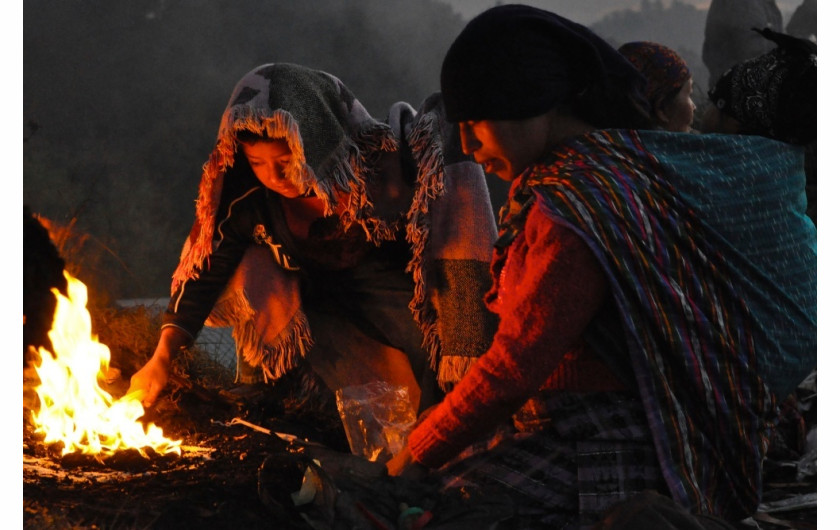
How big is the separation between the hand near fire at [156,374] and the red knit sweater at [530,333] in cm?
166

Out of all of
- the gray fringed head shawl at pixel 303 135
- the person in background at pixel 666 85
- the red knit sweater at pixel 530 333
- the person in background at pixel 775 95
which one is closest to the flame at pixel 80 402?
the gray fringed head shawl at pixel 303 135

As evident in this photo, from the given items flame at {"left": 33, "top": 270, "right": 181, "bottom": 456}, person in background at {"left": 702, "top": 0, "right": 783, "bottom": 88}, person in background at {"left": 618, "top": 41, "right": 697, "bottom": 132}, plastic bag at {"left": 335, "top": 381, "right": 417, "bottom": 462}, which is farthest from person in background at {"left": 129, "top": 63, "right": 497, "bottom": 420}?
person in background at {"left": 702, "top": 0, "right": 783, "bottom": 88}

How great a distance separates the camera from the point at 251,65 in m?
7.45

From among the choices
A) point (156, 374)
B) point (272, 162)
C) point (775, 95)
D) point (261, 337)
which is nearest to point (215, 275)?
point (261, 337)

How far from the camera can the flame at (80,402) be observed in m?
2.86

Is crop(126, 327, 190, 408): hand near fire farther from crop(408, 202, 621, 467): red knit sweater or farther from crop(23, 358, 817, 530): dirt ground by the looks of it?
crop(408, 202, 621, 467): red knit sweater

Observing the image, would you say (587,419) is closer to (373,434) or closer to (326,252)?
(373,434)

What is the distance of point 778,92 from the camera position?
2742mm

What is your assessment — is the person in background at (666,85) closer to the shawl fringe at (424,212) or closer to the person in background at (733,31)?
the shawl fringe at (424,212)

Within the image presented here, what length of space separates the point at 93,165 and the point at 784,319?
608 cm

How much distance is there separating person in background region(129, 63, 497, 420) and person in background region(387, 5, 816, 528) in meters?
1.06

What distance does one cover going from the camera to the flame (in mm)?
2857

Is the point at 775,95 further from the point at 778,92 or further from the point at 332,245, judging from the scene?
the point at 332,245

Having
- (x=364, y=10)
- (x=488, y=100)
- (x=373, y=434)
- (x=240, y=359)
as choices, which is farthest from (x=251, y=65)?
(x=488, y=100)
